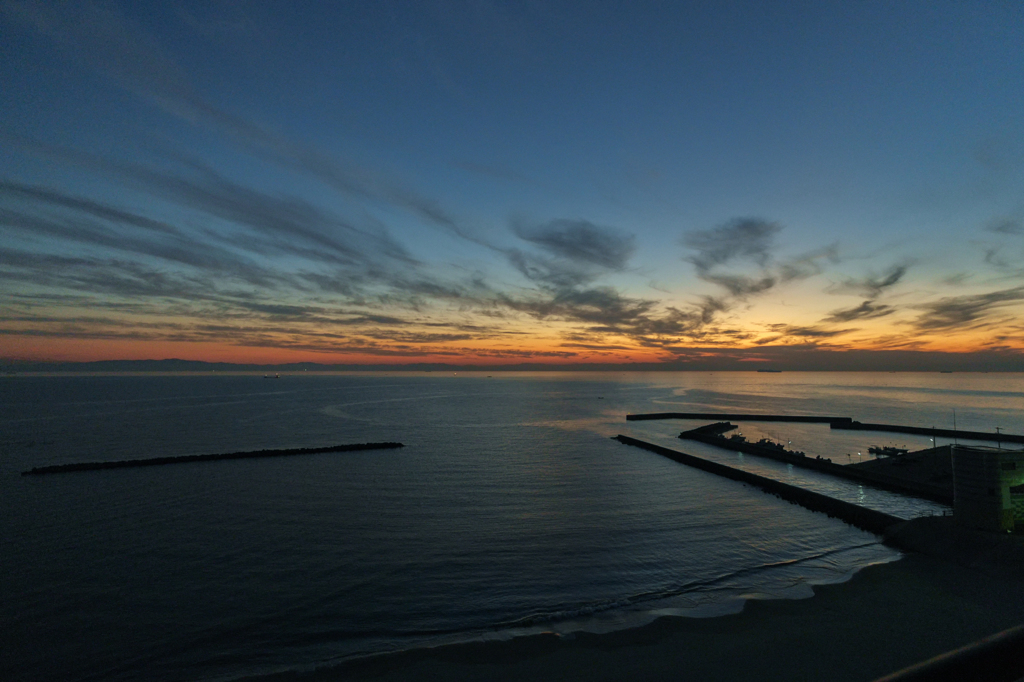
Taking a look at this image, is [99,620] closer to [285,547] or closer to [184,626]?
[184,626]

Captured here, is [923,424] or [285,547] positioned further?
[923,424]

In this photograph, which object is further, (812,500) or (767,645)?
(812,500)

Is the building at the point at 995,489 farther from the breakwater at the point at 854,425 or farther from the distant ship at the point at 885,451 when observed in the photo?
the breakwater at the point at 854,425

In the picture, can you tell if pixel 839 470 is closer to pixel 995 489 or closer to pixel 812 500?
pixel 812 500

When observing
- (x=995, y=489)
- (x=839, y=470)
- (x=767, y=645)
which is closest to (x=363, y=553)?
(x=767, y=645)

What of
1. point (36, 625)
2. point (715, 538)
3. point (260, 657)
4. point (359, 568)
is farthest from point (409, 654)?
point (715, 538)

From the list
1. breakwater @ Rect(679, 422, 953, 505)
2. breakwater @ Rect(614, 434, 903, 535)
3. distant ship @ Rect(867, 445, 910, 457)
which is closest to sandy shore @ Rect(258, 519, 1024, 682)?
breakwater @ Rect(614, 434, 903, 535)

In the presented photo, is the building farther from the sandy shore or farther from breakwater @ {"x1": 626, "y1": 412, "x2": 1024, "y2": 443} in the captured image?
breakwater @ {"x1": 626, "y1": 412, "x2": 1024, "y2": 443}
